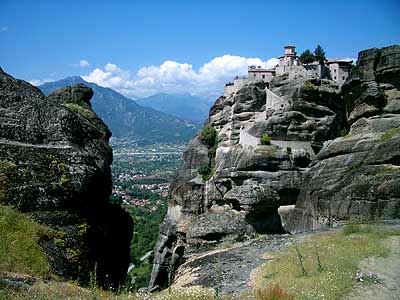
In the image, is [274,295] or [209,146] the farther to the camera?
[209,146]

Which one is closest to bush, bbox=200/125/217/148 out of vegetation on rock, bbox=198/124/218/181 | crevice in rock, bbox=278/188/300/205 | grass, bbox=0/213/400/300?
vegetation on rock, bbox=198/124/218/181

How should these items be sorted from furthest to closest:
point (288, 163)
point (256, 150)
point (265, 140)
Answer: point (265, 140) < point (256, 150) < point (288, 163)

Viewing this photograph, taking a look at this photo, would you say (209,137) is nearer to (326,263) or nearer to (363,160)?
(363,160)

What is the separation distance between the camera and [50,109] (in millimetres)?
15070

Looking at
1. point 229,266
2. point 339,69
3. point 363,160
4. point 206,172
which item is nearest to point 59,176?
point 229,266

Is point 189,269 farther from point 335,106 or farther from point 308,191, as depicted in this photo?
point 335,106

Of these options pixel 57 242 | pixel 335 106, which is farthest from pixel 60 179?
pixel 335 106

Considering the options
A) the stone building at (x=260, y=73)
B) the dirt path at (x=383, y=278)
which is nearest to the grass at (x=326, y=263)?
the dirt path at (x=383, y=278)

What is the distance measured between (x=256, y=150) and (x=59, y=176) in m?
33.9

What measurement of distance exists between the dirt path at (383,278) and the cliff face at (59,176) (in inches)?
253

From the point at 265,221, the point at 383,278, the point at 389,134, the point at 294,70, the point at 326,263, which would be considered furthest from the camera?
the point at 294,70

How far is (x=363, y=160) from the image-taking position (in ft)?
82.6

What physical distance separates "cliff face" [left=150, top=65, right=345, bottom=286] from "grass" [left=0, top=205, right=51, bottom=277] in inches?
1047

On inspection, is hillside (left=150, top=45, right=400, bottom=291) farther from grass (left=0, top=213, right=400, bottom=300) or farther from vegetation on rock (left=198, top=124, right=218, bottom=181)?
grass (left=0, top=213, right=400, bottom=300)
